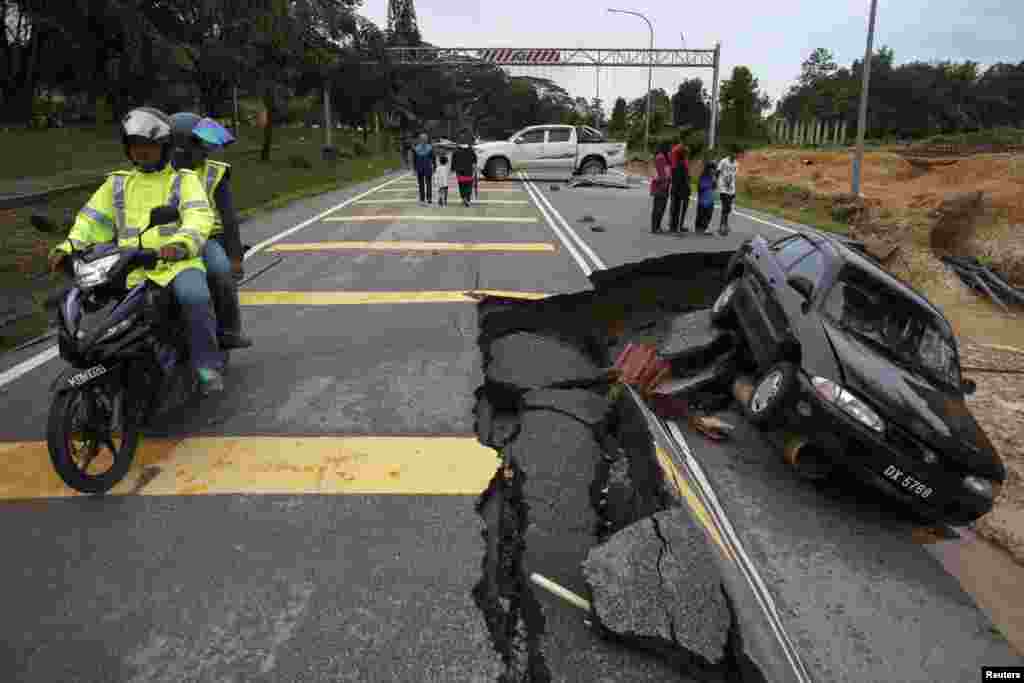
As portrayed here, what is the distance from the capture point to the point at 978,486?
13.5 ft

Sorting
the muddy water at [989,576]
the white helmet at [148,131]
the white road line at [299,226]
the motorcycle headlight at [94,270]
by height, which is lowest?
the muddy water at [989,576]

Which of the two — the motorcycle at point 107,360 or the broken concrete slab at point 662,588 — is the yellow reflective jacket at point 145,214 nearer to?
the motorcycle at point 107,360

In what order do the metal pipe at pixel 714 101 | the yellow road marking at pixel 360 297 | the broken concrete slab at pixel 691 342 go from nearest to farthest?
the broken concrete slab at pixel 691 342
the yellow road marking at pixel 360 297
the metal pipe at pixel 714 101

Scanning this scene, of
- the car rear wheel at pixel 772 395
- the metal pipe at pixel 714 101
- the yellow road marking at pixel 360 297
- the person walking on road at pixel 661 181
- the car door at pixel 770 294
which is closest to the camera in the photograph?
the car rear wheel at pixel 772 395

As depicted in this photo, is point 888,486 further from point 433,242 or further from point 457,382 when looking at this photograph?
point 433,242

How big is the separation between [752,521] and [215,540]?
2943 mm

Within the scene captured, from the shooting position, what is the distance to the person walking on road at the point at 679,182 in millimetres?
13406

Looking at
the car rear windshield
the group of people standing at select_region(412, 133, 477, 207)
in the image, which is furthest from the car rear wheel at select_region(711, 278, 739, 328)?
the group of people standing at select_region(412, 133, 477, 207)

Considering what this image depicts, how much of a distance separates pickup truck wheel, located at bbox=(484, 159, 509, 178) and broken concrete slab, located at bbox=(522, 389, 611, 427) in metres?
21.5

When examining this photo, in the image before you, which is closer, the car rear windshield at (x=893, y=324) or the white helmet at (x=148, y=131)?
the white helmet at (x=148, y=131)

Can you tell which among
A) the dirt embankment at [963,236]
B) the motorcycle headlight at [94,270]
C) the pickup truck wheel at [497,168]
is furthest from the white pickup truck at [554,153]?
the motorcycle headlight at [94,270]

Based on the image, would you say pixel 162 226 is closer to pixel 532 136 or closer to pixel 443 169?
pixel 443 169

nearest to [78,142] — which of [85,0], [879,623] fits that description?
[85,0]

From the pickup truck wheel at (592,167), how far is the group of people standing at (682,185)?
41.3 ft
